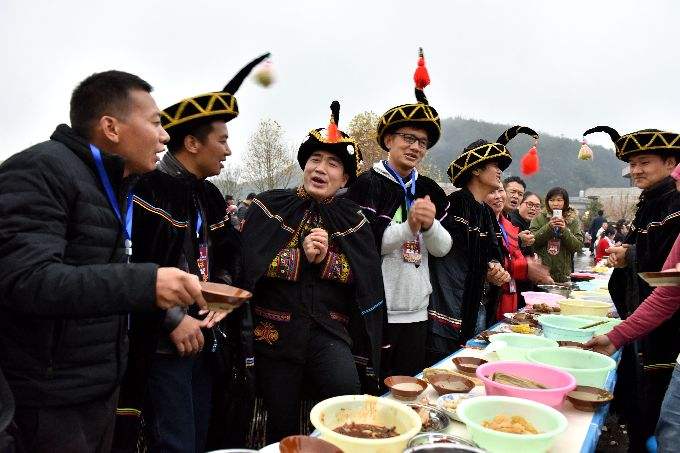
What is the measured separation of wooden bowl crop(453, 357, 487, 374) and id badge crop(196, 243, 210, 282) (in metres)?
1.32

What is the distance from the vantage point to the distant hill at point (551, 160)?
10969 cm

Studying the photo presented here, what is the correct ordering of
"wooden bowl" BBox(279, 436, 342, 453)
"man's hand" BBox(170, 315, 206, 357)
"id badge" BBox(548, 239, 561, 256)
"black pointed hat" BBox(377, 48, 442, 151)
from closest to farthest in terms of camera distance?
"wooden bowl" BBox(279, 436, 342, 453)
"man's hand" BBox(170, 315, 206, 357)
"black pointed hat" BBox(377, 48, 442, 151)
"id badge" BBox(548, 239, 561, 256)

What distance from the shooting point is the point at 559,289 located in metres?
5.32

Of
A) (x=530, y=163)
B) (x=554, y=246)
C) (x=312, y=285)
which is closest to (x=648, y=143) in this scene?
(x=530, y=163)

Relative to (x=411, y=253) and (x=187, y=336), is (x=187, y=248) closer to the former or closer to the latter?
(x=187, y=336)

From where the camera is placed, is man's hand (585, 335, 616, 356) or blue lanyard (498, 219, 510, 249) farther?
blue lanyard (498, 219, 510, 249)

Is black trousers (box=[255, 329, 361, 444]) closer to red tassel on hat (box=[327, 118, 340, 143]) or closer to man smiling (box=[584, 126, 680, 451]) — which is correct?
red tassel on hat (box=[327, 118, 340, 143])

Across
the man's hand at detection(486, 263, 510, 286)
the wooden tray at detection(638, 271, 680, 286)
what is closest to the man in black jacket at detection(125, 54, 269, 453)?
the wooden tray at detection(638, 271, 680, 286)

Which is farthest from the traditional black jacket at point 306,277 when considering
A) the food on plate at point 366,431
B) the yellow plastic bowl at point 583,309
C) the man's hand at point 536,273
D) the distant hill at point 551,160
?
the distant hill at point 551,160

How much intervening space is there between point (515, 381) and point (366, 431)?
2.26 ft

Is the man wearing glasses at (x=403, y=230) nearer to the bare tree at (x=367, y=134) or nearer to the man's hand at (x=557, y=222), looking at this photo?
the man's hand at (x=557, y=222)

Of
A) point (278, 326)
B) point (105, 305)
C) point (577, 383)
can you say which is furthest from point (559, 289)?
point (105, 305)

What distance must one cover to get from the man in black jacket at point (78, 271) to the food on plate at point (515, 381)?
117 centimetres

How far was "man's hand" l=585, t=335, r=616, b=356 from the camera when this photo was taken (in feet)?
8.43
